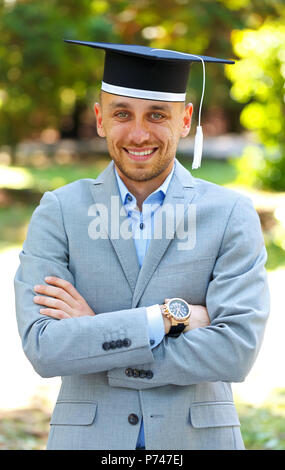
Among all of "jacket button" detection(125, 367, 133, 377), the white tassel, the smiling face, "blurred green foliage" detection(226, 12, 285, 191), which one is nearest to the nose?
the smiling face

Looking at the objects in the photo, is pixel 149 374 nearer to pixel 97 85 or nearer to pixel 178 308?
pixel 178 308

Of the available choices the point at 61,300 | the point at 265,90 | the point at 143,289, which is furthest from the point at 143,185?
the point at 265,90

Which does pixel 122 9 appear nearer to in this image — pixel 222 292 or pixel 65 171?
pixel 65 171

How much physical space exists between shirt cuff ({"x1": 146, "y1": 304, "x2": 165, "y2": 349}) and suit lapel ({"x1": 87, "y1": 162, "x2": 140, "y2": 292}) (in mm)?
122

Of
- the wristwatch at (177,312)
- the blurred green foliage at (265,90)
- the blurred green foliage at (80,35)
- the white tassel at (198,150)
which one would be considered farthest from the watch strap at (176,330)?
the blurred green foliage at (80,35)

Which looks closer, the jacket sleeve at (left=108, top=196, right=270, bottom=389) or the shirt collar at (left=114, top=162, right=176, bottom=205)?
the jacket sleeve at (left=108, top=196, right=270, bottom=389)

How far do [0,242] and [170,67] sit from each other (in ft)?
28.2

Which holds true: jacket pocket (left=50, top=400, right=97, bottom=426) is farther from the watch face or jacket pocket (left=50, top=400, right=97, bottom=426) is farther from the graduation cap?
the graduation cap

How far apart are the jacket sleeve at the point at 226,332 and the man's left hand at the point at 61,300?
22 centimetres

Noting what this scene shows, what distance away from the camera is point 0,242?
10.5 meters

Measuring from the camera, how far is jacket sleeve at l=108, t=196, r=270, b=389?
2.06 meters

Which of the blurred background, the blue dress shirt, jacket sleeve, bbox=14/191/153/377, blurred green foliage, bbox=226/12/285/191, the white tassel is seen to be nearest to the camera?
jacket sleeve, bbox=14/191/153/377
